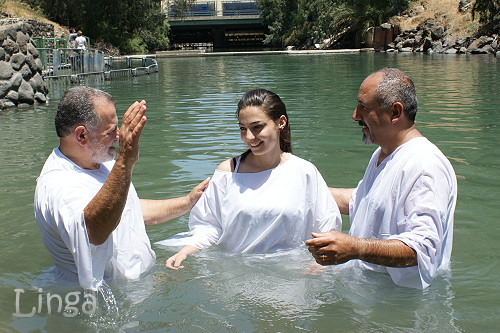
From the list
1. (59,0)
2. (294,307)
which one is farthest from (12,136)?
(59,0)

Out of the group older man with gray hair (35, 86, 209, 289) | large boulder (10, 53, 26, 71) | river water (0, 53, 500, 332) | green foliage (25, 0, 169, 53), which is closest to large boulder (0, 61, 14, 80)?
large boulder (10, 53, 26, 71)

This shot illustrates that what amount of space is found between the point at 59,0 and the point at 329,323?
47.2 m

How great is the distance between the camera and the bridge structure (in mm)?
66938

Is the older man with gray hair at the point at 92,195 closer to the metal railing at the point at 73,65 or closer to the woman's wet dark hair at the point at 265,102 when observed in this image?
the woman's wet dark hair at the point at 265,102

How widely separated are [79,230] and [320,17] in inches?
2191

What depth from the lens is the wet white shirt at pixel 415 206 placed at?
12.1 feet

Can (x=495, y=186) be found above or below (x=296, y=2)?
below

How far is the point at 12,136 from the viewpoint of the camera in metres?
10.8

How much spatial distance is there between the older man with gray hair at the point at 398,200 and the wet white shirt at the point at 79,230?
4.31ft

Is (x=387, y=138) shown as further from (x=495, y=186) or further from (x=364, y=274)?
(x=495, y=186)

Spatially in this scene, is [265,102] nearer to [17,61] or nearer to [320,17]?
[17,61]

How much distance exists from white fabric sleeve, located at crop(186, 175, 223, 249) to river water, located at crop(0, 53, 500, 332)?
0.62ft

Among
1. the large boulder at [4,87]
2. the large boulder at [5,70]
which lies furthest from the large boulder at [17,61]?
the large boulder at [4,87]

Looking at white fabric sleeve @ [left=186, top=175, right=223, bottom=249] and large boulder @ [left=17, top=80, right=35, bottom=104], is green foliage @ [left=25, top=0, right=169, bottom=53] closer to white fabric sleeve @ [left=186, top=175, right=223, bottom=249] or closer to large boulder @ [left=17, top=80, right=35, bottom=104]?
large boulder @ [left=17, top=80, right=35, bottom=104]
